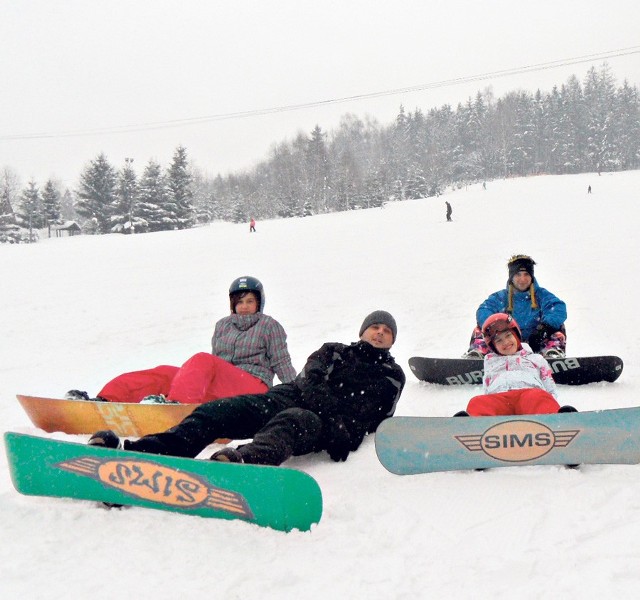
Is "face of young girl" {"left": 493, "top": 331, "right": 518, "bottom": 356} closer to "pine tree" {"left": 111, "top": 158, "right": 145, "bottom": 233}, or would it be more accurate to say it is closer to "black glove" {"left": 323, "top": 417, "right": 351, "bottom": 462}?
"black glove" {"left": 323, "top": 417, "right": 351, "bottom": 462}

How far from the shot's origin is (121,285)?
41.7 feet

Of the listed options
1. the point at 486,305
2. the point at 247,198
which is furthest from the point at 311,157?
the point at 486,305

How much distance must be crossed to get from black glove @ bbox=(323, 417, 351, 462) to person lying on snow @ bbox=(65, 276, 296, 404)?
838 mm

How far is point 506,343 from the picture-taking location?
3434 millimetres

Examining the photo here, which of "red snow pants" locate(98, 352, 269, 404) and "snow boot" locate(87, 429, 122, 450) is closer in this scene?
"snow boot" locate(87, 429, 122, 450)

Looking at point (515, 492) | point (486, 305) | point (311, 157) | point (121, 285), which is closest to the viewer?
point (515, 492)

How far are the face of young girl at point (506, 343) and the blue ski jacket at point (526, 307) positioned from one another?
5.48ft

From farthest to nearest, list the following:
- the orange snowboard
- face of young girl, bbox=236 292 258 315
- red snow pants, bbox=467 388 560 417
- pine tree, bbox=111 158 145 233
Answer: pine tree, bbox=111 158 145 233 < face of young girl, bbox=236 292 258 315 < the orange snowboard < red snow pants, bbox=467 388 560 417

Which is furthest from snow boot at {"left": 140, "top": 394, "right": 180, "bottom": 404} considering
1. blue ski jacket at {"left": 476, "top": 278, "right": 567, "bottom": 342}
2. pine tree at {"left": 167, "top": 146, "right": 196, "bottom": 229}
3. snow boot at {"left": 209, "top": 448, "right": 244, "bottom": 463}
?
pine tree at {"left": 167, "top": 146, "right": 196, "bottom": 229}

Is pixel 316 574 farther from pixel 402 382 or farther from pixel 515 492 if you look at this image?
pixel 402 382

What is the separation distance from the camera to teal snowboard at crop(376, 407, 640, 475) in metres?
2.53

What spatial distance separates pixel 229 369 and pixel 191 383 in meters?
0.29

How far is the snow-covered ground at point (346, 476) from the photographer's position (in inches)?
74.2

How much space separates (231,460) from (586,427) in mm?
1540
